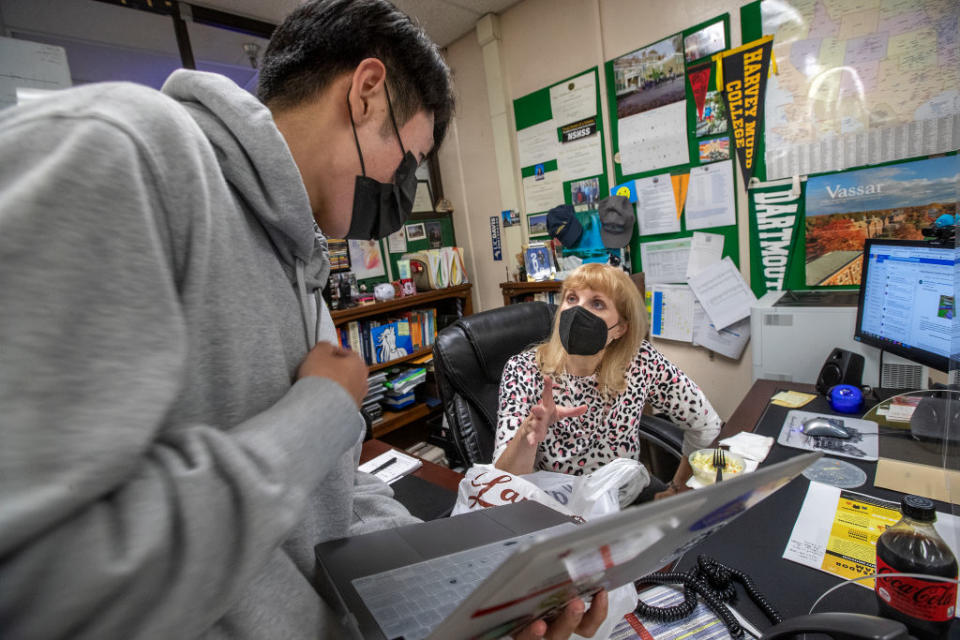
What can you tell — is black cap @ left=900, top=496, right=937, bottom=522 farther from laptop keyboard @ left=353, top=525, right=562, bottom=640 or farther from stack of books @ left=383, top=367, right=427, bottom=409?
stack of books @ left=383, top=367, right=427, bottom=409

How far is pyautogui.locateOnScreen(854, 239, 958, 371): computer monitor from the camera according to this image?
1.17 m

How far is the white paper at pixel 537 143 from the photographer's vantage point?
279 cm

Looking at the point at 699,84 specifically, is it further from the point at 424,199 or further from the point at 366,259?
the point at 366,259

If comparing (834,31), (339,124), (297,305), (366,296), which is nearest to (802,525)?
(297,305)

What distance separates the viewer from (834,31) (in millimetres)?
1768

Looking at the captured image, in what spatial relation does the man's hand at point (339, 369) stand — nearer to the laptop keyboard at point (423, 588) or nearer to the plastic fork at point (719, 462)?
the laptop keyboard at point (423, 588)

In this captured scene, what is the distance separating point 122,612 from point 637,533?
1.19ft

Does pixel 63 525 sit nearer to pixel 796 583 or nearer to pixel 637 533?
pixel 637 533

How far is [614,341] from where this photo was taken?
5.27 feet

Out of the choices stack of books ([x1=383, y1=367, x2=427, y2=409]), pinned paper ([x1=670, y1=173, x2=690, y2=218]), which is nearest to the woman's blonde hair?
pinned paper ([x1=670, y1=173, x2=690, y2=218])

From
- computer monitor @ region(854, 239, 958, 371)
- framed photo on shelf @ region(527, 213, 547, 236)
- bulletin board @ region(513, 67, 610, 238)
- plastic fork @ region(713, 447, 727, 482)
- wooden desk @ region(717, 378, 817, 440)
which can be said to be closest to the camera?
plastic fork @ region(713, 447, 727, 482)

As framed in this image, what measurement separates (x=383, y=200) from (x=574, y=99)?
2.27m

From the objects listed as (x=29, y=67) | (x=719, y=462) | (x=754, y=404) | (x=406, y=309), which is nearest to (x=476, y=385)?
(x=719, y=462)

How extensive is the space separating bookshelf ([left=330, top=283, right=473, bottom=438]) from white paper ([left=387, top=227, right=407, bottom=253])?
40cm
